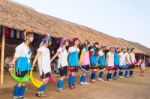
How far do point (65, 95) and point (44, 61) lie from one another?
137 centimetres

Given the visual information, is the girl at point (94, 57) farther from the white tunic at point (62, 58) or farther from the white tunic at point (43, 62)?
the white tunic at point (43, 62)

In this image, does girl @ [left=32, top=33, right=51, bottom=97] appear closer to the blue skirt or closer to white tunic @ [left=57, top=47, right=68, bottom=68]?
the blue skirt

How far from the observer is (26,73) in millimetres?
9000

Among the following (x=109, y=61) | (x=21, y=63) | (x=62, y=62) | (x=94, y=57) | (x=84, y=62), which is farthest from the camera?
(x=109, y=61)

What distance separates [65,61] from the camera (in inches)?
440

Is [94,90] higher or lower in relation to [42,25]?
lower

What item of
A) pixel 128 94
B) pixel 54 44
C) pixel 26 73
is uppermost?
pixel 54 44

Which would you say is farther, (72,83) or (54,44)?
(54,44)

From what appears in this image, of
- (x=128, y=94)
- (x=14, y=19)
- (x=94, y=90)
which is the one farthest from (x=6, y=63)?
(x=128, y=94)

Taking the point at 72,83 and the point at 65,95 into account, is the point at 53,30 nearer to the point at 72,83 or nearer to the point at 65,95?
the point at 72,83

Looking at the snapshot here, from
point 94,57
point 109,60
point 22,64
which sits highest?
point 94,57

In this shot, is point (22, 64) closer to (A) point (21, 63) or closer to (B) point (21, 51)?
(A) point (21, 63)

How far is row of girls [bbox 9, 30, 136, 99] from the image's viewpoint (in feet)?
29.3

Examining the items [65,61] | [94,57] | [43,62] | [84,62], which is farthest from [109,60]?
[43,62]
